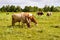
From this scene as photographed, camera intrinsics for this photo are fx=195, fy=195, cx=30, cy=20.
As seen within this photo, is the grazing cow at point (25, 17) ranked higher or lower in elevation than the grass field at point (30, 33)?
higher

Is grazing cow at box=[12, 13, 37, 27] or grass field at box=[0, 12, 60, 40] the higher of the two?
grazing cow at box=[12, 13, 37, 27]

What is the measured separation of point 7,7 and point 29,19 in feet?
334

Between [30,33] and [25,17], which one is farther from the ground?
[25,17]

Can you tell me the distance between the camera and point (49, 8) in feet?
394

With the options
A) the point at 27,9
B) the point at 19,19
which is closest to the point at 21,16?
the point at 19,19

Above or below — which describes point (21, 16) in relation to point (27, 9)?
above

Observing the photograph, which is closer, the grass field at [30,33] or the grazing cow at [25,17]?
the grass field at [30,33]

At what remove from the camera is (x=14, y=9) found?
387ft

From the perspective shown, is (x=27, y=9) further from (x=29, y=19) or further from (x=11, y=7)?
(x=29, y=19)

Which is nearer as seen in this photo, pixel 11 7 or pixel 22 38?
pixel 22 38

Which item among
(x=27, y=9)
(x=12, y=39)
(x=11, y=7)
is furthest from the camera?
(x=11, y=7)

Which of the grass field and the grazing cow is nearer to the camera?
the grass field

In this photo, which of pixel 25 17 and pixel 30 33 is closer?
pixel 30 33

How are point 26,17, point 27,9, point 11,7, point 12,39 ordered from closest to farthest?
point 12,39
point 26,17
point 27,9
point 11,7
